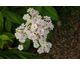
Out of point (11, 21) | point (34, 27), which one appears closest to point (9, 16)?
point (11, 21)

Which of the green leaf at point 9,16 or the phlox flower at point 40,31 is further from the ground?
the green leaf at point 9,16

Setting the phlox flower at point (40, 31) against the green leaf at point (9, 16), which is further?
Answer: the green leaf at point (9, 16)

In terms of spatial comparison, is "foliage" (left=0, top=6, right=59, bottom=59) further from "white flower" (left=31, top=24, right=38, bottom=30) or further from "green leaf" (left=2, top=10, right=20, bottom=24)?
"white flower" (left=31, top=24, right=38, bottom=30)

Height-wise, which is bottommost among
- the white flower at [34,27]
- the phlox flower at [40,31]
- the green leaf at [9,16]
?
the phlox flower at [40,31]

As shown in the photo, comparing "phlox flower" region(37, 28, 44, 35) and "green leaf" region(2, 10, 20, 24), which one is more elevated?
"green leaf" region(2, 10, 20, 24)

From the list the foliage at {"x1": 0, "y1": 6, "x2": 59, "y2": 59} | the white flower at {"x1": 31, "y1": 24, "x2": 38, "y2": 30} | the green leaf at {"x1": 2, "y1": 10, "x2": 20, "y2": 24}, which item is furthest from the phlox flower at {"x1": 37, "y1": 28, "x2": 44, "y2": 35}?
the green leaf at {"x1": 2, "y1": 10, "x2": 20, "y2": 24}

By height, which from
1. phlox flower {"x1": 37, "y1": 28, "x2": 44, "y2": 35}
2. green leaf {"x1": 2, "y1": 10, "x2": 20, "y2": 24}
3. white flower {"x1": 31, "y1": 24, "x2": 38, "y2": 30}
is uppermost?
green leaf {"x1": 2, "y1": 10, "x2": 20, "y2": 24}

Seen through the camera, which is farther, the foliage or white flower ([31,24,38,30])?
the foliage

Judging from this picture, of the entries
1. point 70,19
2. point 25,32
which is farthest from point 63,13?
point 25,32

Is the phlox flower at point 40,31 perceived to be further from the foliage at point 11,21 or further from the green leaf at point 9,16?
the green leaf at point 9,16

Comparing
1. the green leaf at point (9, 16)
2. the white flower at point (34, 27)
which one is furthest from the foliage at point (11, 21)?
the white flower at point (34, 27)

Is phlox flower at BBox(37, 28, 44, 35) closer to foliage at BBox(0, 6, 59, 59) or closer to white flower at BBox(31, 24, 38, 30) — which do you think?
white flower at BBox(31, 24, 38, 30)

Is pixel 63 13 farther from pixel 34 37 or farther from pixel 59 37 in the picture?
pixel 34 37
